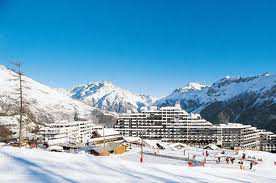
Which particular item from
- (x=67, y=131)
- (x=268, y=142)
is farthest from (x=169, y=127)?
(x=268, y=142)

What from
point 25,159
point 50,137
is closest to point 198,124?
point 50,137

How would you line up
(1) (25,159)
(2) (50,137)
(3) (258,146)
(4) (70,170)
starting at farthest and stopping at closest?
1. (3) (258,146)
2. (2) (50,137)
3. (1) (25,159)
4. (4) (70,170)

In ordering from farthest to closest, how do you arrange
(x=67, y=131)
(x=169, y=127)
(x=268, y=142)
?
1. (x=268, y=142)
2. (x=67, y=131)
3. (x=169, y=127)

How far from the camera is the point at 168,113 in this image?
108875mm

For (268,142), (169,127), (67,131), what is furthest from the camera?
(268,142)

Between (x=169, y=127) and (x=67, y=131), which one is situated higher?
(x=169, y=127)

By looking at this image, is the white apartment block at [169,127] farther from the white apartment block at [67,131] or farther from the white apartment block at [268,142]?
the white apartment block at [268,142]

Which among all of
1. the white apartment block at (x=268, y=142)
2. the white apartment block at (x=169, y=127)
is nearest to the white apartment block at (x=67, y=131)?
the white apartment block at (x=169, y=127)

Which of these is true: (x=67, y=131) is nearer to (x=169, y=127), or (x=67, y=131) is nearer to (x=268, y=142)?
(x=169, y=127)

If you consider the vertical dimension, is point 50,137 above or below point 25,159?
below

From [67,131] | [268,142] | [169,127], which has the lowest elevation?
[268,142]

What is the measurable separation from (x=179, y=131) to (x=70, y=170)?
95.8 metres

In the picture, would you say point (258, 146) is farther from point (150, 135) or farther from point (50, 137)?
point (50, 137)

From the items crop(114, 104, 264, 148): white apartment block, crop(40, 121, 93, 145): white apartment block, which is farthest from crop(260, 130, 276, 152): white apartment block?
crop(40, 121, 93, 145): white apartment block
